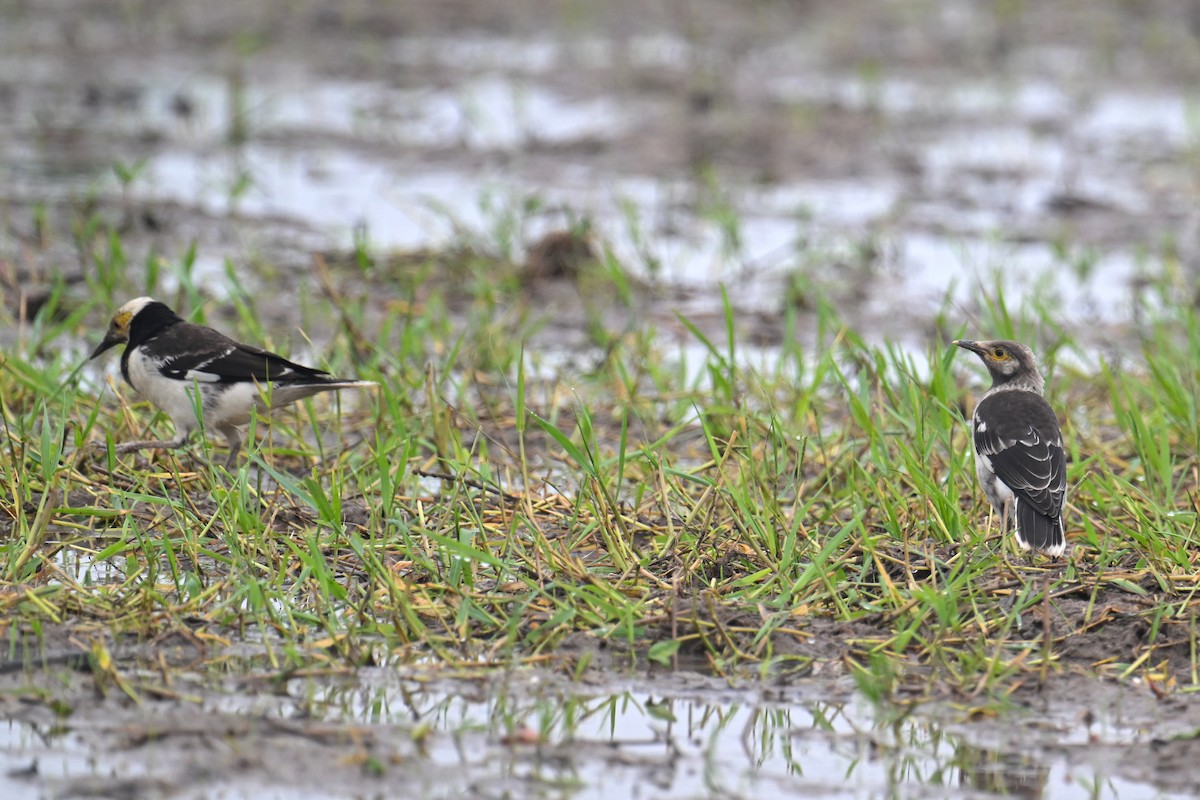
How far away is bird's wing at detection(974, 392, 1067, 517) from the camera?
A: 6066 mm

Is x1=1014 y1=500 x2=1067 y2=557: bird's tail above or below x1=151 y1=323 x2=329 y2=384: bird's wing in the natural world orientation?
below

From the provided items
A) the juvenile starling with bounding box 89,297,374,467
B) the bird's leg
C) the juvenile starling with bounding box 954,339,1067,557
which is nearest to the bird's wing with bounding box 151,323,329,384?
the juvenile starling with bounding box 89,297,374,467

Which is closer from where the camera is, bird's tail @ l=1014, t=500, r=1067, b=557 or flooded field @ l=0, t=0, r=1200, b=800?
flooded field @ l=0, t=0, r=1200, b=800

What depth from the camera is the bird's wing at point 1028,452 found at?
6066 mm

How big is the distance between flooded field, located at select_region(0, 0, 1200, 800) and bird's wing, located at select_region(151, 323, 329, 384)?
1.27 ft

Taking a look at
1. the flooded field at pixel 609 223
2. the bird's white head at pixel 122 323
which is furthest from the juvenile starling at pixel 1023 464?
the bird's white head at pixel 122 323

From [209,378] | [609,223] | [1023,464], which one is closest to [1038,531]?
[1023,464]

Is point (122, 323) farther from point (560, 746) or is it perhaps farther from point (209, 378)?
point (560, 746)

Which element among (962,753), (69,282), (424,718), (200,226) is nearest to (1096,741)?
(962,753)

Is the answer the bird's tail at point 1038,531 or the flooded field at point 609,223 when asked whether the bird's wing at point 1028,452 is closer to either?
the bird's tail at point 1038,531

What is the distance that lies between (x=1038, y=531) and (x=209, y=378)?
10.6 feet

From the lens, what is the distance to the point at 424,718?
4766mm

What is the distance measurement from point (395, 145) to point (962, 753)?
32.6 ft

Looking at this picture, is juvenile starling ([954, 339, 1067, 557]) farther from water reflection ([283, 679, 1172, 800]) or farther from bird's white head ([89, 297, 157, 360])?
bird's white head ([89, 297, 157, 360])
